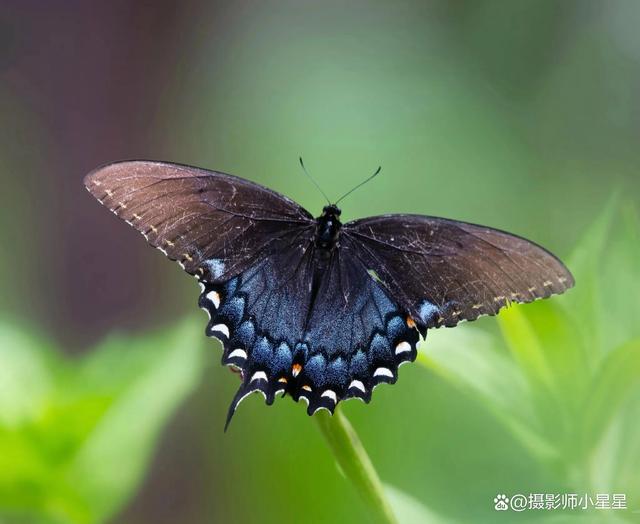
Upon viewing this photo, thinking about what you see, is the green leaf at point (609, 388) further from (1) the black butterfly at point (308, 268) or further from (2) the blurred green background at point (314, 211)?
(1) the black butterfly at point (308, 268)

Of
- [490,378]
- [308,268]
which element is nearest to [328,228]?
[308,268]

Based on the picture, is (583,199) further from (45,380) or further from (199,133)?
(45,380)

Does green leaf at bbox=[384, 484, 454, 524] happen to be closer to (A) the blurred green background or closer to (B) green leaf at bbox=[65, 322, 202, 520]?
(A) the blurred green background

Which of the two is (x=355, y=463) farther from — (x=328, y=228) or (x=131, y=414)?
(x=328, y=228)

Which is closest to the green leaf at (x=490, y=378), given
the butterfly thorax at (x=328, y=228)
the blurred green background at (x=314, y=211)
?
the blurred green background at (x=314, y=211)

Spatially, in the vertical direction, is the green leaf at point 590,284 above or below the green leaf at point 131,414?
above

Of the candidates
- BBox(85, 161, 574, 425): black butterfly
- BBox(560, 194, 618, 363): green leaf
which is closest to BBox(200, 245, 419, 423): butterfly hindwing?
BBox(85, 161, 574, 425): black butterfly

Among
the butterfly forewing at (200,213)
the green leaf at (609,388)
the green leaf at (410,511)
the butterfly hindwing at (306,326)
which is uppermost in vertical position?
the butterfly forewing at (200,213)
